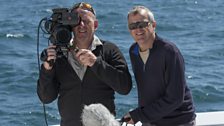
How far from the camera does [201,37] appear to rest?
15.8 m

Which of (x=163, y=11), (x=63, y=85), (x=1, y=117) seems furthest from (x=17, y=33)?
(x=63, y=85)

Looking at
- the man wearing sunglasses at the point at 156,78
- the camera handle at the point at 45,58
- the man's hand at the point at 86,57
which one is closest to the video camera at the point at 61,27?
the camera handle at the point at 45,58

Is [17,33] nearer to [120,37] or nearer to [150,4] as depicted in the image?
[120,37]

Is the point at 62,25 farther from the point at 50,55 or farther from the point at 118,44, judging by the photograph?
the point at 118,44

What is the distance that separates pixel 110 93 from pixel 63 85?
0.27 m

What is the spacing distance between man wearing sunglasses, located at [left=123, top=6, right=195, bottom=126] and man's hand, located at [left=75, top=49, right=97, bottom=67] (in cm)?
23

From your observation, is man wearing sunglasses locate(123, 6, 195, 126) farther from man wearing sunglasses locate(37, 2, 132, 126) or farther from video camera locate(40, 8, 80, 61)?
video camera locate(40, 8, 80, 61)

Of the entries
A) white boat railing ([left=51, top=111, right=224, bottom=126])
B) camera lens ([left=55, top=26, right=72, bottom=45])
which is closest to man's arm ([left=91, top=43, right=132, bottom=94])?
camera lens ([left=55, top=26, right=72, bottom=45])

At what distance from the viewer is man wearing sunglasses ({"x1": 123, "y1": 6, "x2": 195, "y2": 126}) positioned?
3166mm

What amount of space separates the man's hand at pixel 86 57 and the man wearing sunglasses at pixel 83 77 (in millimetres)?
52

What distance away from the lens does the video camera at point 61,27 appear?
330cm

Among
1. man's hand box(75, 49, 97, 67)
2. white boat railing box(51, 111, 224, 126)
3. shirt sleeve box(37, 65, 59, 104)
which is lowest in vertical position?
white boat railing box(51, 111, 224, 126)

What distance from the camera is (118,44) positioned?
47.9 feet

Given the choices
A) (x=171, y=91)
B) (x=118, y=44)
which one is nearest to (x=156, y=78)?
(x=171, y=91)
